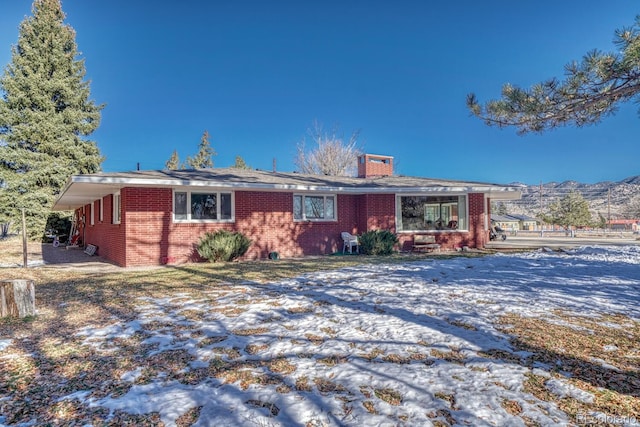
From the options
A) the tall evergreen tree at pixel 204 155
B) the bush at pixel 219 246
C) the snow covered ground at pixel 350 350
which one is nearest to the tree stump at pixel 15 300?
the snow covered ground at pixel 350 350

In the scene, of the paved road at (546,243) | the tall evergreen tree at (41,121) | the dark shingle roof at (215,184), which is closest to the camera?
the dark shingle roof at (215,184)

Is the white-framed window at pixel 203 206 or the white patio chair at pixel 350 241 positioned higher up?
the white-framed window at pixel 203 206

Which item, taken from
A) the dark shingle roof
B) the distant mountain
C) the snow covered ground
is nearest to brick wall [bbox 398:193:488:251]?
the dark shingle roof

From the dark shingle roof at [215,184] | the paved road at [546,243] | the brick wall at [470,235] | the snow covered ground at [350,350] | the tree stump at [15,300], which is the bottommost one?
the paved road at [546,243]

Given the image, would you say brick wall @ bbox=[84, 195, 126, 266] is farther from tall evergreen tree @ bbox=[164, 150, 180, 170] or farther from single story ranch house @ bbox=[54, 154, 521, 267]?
tall evergreen tree @ bbox=[164, 150, 180, 170]

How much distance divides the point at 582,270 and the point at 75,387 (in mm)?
9851

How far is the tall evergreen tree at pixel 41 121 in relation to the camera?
20.0 meters

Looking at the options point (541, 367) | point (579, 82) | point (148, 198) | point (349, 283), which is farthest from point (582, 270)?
point (148, 198)

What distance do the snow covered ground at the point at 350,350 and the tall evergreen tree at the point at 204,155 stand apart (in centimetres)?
3839

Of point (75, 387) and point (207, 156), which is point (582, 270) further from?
point (207, 156)

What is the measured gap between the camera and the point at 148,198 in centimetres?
1000

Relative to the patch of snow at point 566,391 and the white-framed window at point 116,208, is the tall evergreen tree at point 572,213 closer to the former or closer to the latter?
the white-framed window at point 116,208

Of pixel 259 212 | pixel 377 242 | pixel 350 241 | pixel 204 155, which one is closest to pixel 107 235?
pixel 259 212

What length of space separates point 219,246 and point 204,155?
3504cm
